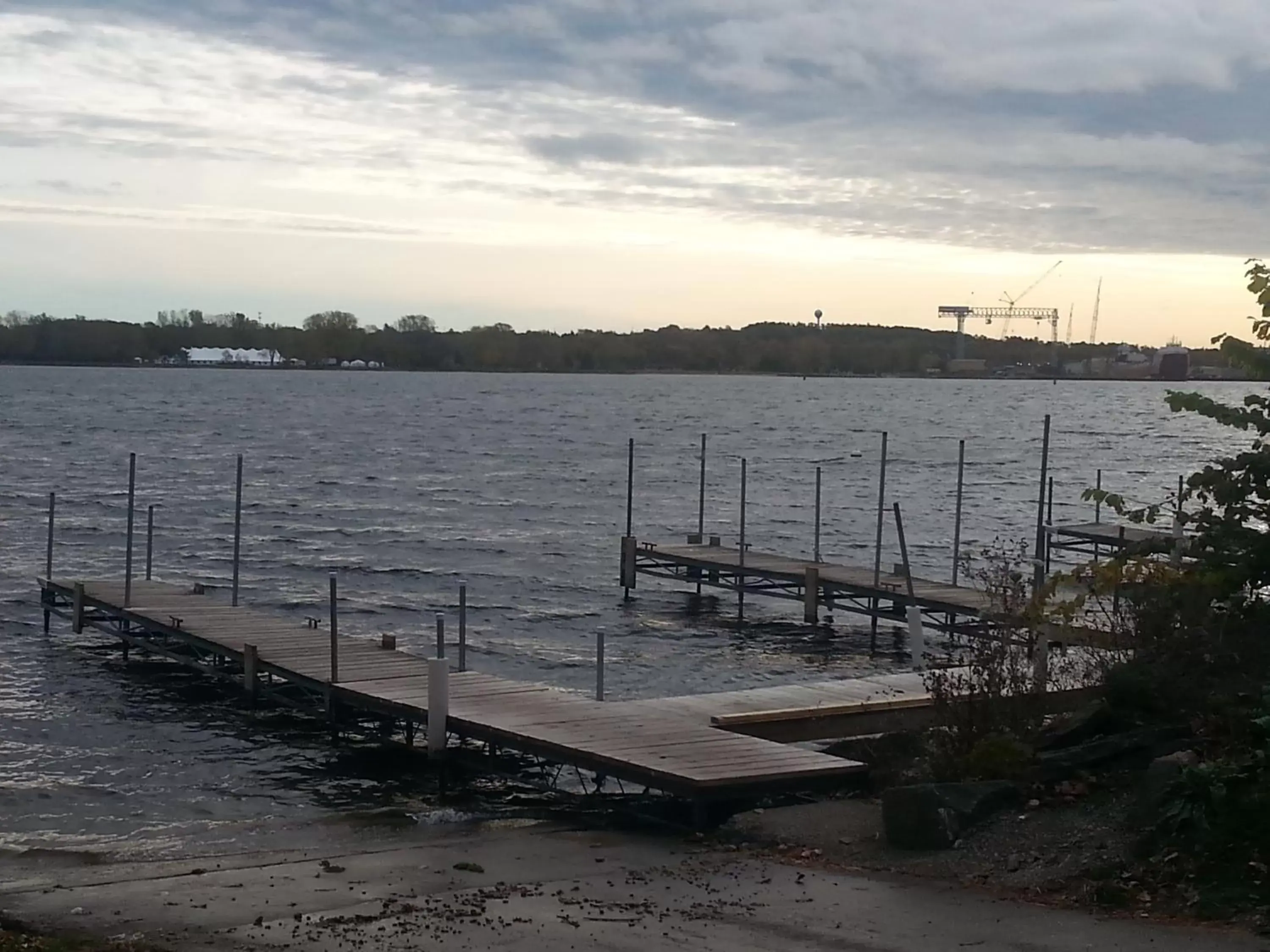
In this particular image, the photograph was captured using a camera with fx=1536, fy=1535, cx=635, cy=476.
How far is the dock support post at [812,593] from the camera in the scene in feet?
102

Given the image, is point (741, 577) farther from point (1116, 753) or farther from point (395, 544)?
point (1116, 753)

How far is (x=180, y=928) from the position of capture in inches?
416

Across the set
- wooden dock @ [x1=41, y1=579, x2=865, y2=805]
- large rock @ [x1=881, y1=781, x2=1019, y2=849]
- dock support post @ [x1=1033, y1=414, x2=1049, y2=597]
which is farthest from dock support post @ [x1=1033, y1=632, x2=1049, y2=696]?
dock support post @ [x1=1033, y1=414, x2=1049, y2=597]

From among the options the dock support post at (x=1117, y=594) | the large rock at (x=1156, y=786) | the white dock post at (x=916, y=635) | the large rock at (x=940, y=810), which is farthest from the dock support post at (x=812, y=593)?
the large rock at (x=1156, y=786)

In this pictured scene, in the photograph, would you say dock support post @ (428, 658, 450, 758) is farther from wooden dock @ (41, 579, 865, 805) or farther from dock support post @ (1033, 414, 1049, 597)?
dock support post @ (1033, 414, 1049, 597)

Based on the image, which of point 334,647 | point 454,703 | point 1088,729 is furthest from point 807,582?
point 1088,729

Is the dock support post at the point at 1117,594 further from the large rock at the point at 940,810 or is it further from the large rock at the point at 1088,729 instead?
the large rock at the point at 940,810

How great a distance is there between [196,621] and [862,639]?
13.2m

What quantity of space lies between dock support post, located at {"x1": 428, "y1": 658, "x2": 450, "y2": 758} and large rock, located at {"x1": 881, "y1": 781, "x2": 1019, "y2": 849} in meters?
6.15

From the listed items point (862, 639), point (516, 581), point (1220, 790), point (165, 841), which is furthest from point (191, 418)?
point (1220, 790)

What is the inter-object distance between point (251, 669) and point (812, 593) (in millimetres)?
13291

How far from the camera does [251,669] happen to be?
21094 mm

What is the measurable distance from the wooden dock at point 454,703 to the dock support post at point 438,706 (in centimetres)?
13

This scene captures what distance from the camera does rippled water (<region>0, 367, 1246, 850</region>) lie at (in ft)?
59.9
